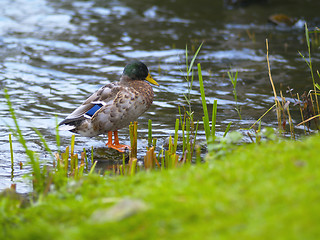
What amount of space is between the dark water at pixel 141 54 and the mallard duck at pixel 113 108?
373 millimetres

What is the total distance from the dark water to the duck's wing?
49 cm

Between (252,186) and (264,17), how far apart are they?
1201 centimetres

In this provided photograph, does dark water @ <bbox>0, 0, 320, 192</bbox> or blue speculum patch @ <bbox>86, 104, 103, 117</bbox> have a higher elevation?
dark water @ <bbox>0, 0, 320, 192</bbox>

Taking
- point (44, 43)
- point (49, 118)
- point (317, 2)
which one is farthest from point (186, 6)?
point (49, 118)

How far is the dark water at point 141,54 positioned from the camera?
293 inches

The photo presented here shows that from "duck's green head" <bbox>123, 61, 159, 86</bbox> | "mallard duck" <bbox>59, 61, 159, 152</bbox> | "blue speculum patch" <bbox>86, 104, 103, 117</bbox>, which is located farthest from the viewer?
"duck's green head" <bbox>123, 61, 159, 86</bbox>

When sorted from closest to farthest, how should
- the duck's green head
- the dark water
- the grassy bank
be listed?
1. the grassy bank
2. the duck's green head
3. the dark water

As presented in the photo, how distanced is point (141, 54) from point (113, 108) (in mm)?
5231

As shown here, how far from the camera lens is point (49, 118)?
24.3 feet

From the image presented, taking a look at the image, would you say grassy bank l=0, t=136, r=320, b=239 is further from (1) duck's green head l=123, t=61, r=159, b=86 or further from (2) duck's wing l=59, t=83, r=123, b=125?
(1) duck's green head l=123, t=61, r=159, b=86

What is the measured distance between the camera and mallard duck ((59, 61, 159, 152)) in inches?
230

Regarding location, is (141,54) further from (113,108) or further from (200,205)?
(200,205)

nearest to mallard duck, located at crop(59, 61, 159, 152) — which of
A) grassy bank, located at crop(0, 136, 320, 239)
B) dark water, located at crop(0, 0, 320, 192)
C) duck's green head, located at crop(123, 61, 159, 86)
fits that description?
duck's green head, located at crop(123, 61, 159, 86)

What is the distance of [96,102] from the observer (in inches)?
235
